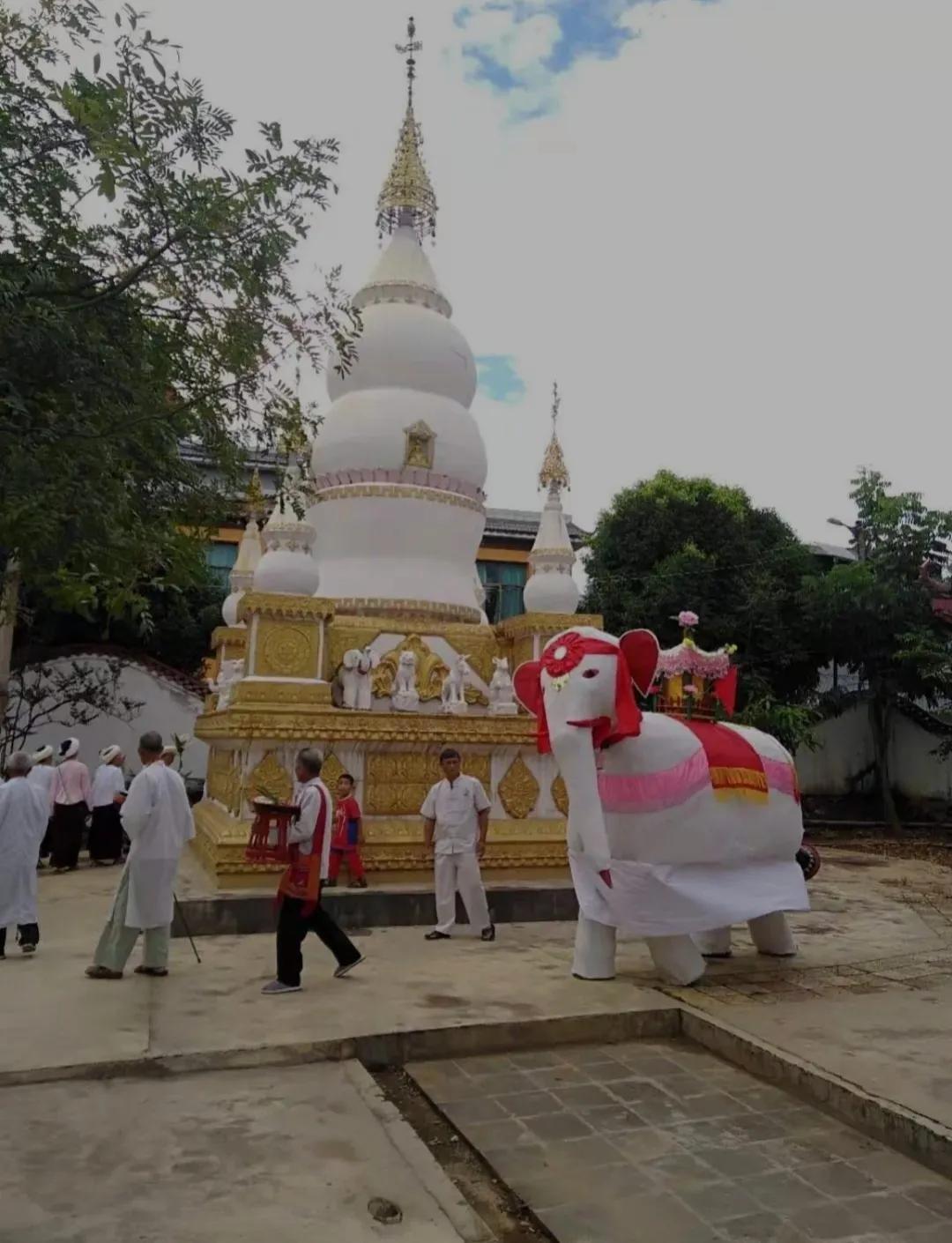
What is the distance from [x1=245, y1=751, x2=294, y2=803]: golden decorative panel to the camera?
8812 millimetres

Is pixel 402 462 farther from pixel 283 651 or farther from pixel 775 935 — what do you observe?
pixel 775 935

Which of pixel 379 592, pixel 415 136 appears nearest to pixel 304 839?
pixel 379 592

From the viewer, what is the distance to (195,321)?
3.60 meters

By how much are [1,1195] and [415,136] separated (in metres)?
12.6

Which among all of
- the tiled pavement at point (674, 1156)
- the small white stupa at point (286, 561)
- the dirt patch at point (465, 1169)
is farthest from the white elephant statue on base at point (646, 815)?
the small white stupa at point (286, 561)

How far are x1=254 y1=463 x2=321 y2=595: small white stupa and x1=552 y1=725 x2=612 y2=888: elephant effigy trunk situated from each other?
415cm

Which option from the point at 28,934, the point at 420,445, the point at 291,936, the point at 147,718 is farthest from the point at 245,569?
the point at 291,936

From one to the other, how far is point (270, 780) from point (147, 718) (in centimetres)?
1058

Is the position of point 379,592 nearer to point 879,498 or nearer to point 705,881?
point 705,881

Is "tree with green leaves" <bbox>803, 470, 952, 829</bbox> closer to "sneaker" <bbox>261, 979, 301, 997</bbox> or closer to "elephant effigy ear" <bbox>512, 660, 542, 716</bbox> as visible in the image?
"elephant effigy ear" <bbox>512, 660, 542, 716</bbox>

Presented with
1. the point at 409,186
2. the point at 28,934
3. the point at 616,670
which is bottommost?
the point at 28,934

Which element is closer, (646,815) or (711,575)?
(646,815)

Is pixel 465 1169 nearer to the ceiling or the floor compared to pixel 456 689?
nearer to the floor

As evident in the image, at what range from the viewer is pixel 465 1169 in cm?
389
